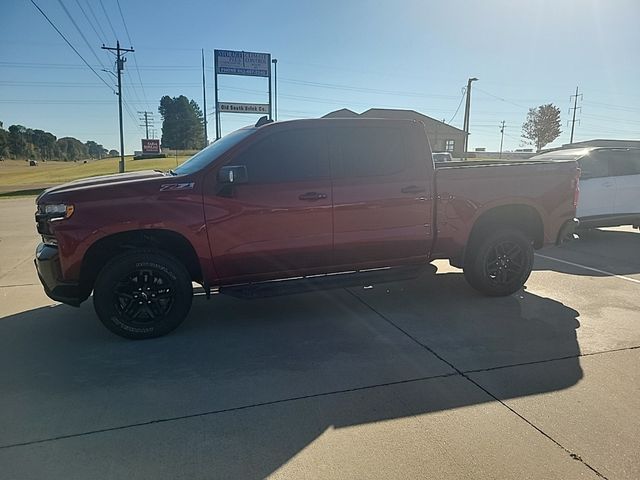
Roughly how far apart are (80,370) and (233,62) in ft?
84.8

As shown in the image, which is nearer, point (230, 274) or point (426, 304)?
point (230, 274)

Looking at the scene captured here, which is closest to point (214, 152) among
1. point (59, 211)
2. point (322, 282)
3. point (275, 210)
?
point (275, 210)

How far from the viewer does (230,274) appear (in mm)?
4609

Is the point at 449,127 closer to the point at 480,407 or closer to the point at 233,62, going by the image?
the point at 233,62

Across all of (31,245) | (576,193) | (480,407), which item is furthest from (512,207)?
(31,245)

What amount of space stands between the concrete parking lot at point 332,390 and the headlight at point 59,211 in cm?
124

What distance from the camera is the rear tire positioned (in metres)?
5.50

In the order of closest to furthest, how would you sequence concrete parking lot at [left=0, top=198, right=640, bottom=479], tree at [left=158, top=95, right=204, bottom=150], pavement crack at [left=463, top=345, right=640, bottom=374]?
concrete parking lot at [left=0, top=198, right=640, bottom=479]
pavement crack at [left=463, top=345, right=640, bottom=374]
tree at [left=158, top=95, right=204, bottom=150]

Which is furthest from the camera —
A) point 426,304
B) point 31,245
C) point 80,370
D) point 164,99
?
point 164,99

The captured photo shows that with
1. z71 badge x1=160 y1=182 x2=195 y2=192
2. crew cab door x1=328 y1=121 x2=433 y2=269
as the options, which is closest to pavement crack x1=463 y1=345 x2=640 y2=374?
crew cab door x1=328 y1=121 x2=433 y2=269

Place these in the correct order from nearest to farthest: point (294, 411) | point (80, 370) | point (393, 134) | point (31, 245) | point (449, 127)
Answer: point (294, 411)
point (80, 370)
point (393, 134)
point (31, 245)
point (449, 127)

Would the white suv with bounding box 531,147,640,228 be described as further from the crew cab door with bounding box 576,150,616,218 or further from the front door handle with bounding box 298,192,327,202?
the front door handle with bounding box 298,192,327,202

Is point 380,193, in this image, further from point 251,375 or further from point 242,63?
point 242,63

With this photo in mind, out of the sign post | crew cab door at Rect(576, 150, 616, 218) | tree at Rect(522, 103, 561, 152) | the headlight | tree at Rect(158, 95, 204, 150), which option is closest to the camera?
the headlight
